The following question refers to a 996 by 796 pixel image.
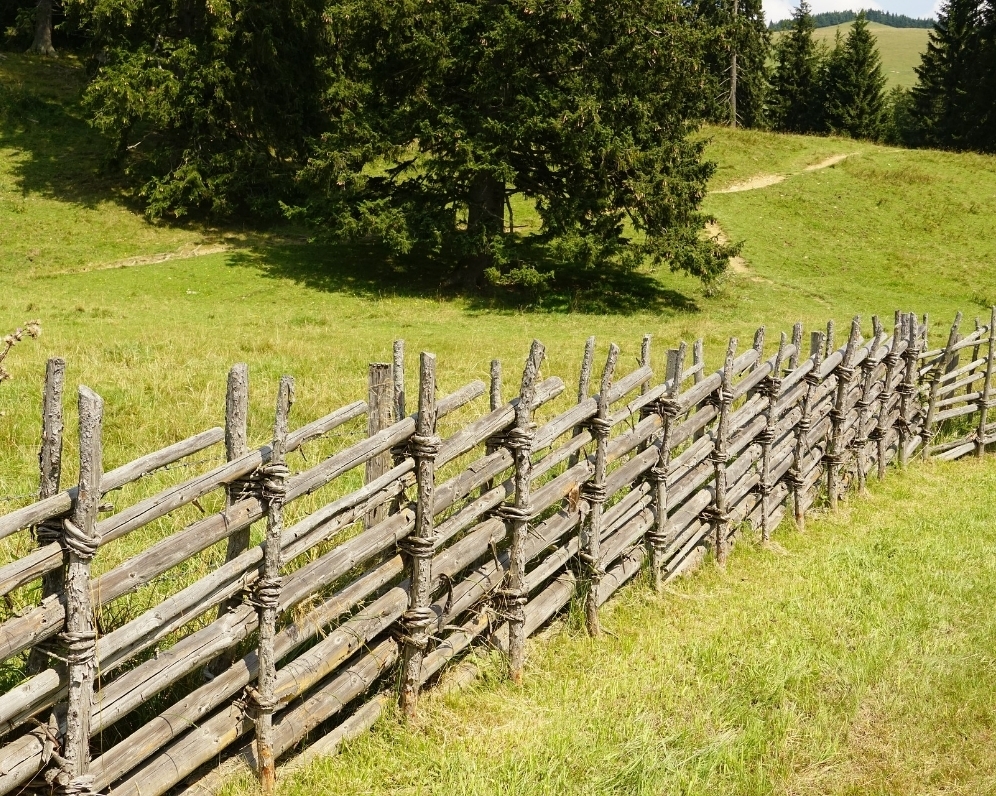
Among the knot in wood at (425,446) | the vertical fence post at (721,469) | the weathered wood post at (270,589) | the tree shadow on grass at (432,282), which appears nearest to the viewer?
the weathered wood post at (270,589)

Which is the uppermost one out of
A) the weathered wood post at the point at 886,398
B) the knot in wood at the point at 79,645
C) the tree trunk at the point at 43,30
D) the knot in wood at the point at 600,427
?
the tree trunk at the point at 43,30

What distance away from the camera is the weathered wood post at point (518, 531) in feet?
16.8

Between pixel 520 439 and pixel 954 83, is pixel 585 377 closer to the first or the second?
pixel 520 439

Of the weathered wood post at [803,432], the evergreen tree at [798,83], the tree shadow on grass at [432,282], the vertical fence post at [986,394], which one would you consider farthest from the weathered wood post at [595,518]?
the evergreen tree at [798,83]

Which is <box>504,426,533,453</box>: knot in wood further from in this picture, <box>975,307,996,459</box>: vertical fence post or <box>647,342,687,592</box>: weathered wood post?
<box>975,307,996,459</box>: vertical fence post

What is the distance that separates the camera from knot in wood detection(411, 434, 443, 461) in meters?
4.46

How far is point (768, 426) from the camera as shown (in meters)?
8.18

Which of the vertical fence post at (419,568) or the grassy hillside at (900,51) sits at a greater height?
the grassy hillside at (900,51)

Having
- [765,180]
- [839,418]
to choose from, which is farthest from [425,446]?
[765,180]

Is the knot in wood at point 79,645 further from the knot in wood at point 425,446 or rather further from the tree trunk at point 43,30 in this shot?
the tree trunk at point 43,30

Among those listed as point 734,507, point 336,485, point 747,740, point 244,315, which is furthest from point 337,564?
point 244,315

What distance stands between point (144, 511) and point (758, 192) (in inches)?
1291

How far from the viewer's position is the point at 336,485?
7.20 meters

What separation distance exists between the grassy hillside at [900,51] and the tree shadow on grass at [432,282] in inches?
4802
